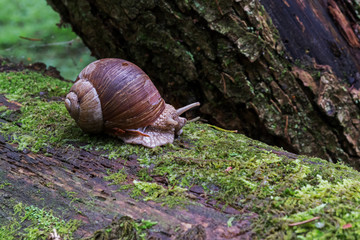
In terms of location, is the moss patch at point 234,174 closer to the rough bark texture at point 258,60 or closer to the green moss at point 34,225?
the green moss at point 34,225

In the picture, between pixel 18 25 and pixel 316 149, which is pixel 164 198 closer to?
pixel 316 149

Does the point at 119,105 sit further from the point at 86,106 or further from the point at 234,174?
the point at 234,174

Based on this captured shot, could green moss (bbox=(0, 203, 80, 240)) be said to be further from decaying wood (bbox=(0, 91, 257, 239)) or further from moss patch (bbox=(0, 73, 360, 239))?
moss patch (bbox=(0, 73, 360, 239))

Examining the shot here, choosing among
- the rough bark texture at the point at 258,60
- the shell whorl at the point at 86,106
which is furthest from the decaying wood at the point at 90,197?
the rough bark texture at the point at 258,60

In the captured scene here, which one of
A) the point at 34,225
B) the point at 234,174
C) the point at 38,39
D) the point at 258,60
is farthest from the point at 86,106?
the point at 38,39

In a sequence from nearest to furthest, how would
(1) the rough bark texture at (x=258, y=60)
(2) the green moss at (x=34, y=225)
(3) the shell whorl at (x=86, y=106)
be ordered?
(2) the green moss at (x=34, y=225), (3) the shell whorl at (x=86, y=106), (1) the rough bark texture at (x=258, y=60)

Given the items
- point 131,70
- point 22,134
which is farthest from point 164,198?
point 22,134
